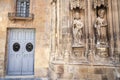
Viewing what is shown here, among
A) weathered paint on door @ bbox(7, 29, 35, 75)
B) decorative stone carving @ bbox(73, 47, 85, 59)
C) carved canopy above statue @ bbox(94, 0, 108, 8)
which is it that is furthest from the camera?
weathered paint on door @ bbox(7, 29, 35, 75)

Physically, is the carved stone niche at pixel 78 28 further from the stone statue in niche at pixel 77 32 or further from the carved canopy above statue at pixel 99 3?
the carved canopy above statue at pixel 99 3

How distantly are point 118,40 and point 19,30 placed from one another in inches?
178

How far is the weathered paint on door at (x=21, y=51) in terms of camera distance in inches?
294

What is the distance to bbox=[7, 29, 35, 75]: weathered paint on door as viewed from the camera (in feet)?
24.5

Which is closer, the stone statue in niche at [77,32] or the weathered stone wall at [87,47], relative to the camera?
the weathered stone wall at [87,47]

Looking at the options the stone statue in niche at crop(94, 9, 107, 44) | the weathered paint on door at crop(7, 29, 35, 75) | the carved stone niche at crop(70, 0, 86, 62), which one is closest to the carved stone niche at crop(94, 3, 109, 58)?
the stone statue in niche at crop(94, 9, 107, 44)

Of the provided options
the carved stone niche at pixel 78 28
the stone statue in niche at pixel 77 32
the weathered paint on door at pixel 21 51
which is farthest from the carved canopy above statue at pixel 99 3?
the weathered paint on door at pixel 21 51

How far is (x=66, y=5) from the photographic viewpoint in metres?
5.65

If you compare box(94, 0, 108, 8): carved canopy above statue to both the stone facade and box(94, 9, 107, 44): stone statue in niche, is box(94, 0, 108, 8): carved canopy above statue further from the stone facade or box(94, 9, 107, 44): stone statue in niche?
box(94, 9, 107, 44): stone statue in niche

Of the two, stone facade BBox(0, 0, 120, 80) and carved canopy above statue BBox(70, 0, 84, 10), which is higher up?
carved canopy above statue BBox(70, 0, 84, 10)

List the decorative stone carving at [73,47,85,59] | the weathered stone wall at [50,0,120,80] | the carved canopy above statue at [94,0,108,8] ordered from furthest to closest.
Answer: the carved canopy above statue at [94,0,108,8]
the decorative stone carving at [73,47,85,59]
the weathered stone wall at [50,0,120,80]

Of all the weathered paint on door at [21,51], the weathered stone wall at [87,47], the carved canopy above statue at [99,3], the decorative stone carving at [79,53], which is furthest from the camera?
the weathered paint on door at [21,51]

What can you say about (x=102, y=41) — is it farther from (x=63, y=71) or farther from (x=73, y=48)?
(x=63, y=71)

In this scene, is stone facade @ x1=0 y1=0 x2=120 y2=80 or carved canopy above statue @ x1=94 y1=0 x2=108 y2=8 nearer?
stone facade @ x1=0 y1=0 x2=120 y2=80
